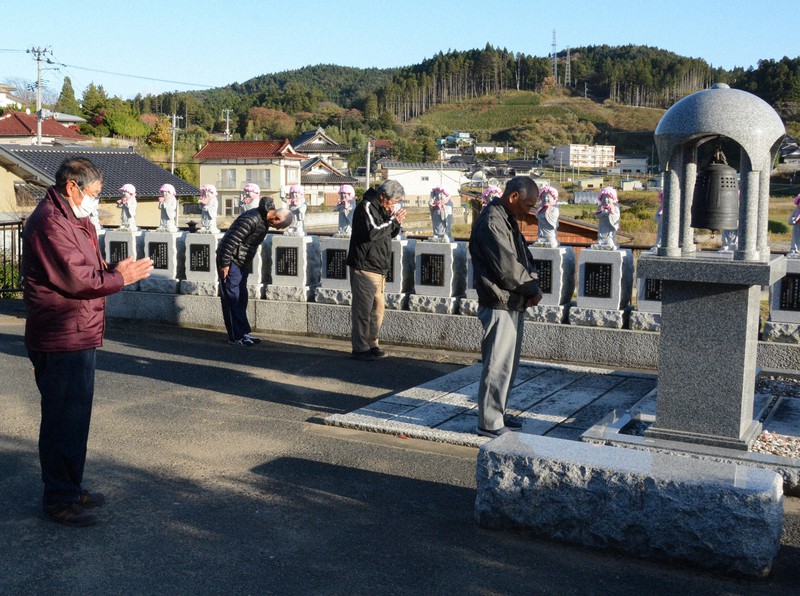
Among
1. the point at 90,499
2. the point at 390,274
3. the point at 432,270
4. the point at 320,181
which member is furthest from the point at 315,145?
the point at 90,499

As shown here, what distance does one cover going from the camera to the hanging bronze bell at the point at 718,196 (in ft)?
20.2

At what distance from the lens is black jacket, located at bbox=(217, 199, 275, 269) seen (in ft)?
33.8

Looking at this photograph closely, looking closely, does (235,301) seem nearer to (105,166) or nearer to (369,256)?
(369,256)

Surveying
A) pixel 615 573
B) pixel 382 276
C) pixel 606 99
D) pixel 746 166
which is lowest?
pixel 615 573

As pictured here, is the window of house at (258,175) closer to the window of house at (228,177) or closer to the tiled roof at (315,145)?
Answer: the window of house at (228,177)

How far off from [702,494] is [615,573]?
0.57 m

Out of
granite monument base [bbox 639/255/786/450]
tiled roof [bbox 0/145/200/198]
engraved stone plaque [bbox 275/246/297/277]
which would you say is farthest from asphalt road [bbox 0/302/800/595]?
tiled roof [bbox 0/145/200/198]

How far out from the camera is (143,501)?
211 inches

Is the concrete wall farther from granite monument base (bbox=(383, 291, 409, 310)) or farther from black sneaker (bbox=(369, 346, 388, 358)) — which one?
black sneaker (bbox=(369, 346, 388, 358))

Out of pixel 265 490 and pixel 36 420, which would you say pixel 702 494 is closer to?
pixel 265 490

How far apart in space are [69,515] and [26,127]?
191 feet

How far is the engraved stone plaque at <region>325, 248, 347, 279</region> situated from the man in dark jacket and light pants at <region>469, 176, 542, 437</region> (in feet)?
14.9

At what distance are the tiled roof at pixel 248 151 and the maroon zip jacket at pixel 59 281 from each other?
191ft

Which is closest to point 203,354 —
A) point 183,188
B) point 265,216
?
point 265,216
